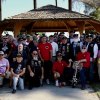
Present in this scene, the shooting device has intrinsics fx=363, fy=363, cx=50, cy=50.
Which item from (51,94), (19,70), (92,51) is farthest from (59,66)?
(51,94)

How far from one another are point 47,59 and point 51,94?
2.10m

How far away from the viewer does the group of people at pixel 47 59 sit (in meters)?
12.3

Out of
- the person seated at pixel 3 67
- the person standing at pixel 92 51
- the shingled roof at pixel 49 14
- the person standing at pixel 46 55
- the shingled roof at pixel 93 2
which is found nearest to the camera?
the person seated at pixel 3 67

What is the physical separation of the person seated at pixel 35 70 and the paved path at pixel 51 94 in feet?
1.02

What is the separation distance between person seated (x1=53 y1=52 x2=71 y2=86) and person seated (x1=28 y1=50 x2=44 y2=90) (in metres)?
0.48

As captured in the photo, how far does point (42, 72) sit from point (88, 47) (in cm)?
189

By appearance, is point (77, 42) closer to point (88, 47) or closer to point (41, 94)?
point (88, 47)

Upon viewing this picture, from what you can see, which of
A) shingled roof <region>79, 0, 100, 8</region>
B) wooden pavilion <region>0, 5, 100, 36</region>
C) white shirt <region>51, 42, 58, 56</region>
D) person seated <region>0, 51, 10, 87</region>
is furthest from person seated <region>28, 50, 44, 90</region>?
shingled roof <region>79, 0, 100, 8</region>

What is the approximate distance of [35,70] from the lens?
12469mm

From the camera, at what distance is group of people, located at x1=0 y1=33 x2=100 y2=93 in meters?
12.3

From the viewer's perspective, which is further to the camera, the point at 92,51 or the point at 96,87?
the point at 92,51

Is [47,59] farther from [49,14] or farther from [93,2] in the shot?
[93,2]

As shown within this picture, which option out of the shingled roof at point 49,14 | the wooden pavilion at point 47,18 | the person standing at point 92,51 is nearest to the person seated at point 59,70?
the person standing at point 92,51

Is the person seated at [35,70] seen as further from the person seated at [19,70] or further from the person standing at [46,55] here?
the person standing at [46,55]
